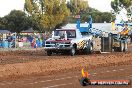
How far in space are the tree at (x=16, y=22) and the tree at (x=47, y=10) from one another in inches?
1070

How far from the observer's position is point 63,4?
199ft

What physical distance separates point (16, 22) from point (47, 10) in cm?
3369

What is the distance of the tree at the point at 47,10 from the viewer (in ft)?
197

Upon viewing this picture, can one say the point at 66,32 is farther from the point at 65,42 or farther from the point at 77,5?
the point at 77,5

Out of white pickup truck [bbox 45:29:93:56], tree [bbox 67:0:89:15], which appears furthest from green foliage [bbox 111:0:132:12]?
white pickup truck [bbox 45:29:93:56]

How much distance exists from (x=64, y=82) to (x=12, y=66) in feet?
18.1

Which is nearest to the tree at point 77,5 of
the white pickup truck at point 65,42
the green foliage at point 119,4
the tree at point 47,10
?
the green foliage at point 119,4

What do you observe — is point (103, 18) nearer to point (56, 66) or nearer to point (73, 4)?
point (73, 4)

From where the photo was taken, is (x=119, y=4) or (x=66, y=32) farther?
(x=119, y=4)

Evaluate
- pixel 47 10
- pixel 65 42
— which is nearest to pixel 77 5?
pixel 47 10

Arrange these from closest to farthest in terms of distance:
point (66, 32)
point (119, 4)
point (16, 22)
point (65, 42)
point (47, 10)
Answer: point (65, 42) → point (66, 32) → point (47, 10) → point (119, 4) → point (16, 22)

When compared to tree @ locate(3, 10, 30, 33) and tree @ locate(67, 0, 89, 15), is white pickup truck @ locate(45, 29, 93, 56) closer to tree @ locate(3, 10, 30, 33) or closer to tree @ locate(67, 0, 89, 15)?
tree @ locate(67, 0, 89, 15)

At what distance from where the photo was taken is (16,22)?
306 ft

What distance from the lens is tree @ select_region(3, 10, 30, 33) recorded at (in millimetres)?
90875
